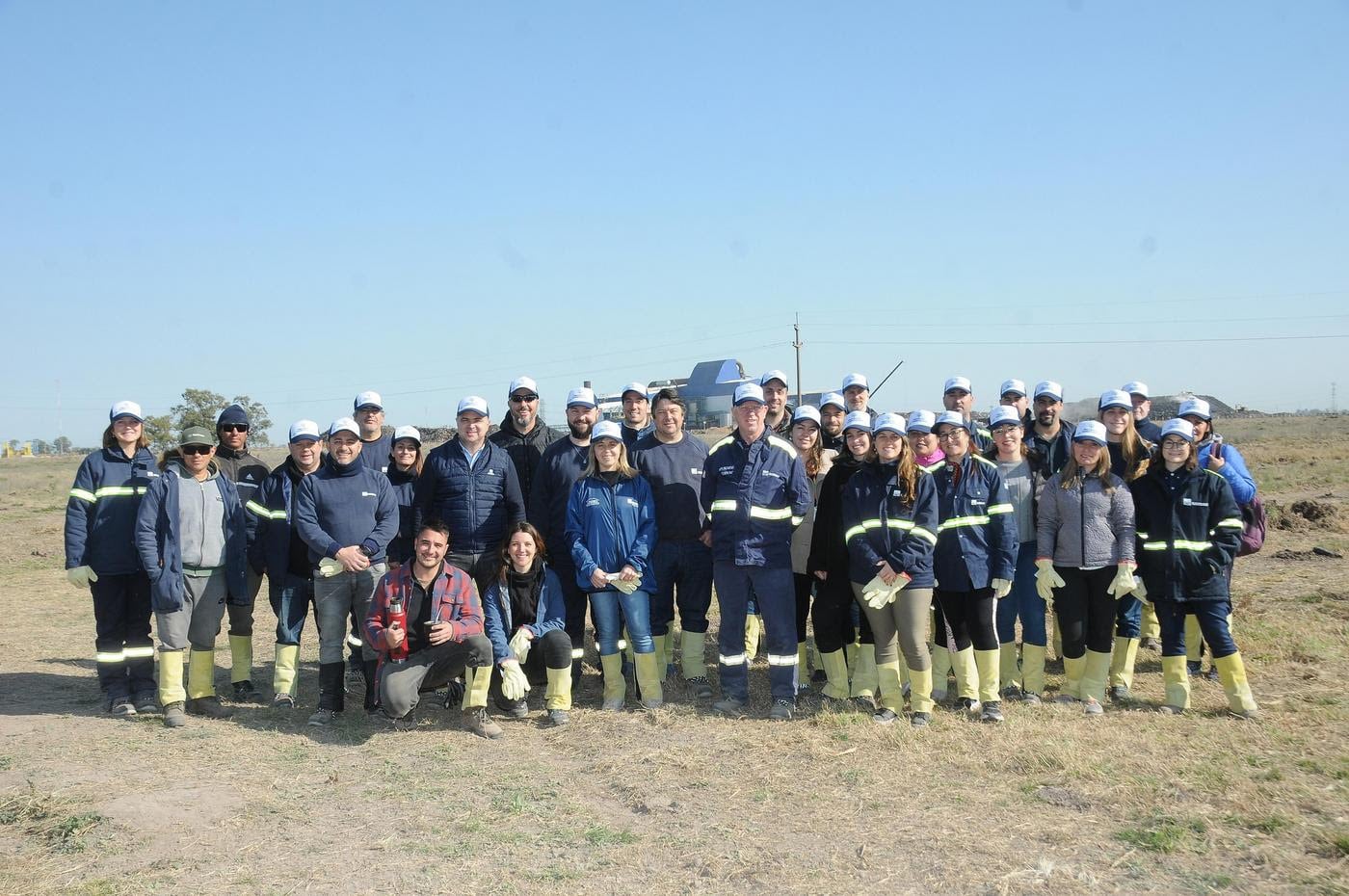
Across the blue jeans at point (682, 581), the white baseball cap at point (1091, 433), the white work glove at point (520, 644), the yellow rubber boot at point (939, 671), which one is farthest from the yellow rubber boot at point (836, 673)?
the white baseball cap at point (1091, 433)

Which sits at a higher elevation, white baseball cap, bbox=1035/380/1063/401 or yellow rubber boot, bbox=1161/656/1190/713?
white baseball cap, bbox=1035/380/1063/401

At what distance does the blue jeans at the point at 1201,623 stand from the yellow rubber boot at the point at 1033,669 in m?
0.80

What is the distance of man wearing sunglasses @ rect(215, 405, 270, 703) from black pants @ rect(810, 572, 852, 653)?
4.35 metres

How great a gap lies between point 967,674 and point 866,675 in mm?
776

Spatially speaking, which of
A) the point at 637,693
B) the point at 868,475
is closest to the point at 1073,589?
the point at 868,475

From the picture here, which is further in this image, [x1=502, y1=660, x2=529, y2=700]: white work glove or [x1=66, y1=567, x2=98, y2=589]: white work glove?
[x1=66, y1=567, x2=98, y2=589]: white work glove

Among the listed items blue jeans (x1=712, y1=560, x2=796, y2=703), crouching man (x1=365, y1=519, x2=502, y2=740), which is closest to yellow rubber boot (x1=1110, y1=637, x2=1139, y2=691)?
blue jeans (x1=712, y1=560, x2=796, y2=703)

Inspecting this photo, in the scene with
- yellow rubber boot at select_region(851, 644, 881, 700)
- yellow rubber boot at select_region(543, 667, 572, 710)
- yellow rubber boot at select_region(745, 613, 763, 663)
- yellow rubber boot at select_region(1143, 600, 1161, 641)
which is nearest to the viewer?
yellow rubber boot at select_region(543, 667, 572, 710)

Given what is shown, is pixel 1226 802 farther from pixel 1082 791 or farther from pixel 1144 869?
pixel 1144 869

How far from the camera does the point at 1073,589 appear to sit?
6844mm

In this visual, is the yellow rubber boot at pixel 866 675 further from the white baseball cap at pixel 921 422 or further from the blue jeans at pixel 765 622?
the white baseball cap at pixel 921 422

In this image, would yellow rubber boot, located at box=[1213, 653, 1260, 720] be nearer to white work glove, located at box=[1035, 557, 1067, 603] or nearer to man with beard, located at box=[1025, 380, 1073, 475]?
white work glove, located at box=[1035, 557, 1067, 603]

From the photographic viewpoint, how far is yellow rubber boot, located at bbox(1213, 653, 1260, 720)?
646 centimetres

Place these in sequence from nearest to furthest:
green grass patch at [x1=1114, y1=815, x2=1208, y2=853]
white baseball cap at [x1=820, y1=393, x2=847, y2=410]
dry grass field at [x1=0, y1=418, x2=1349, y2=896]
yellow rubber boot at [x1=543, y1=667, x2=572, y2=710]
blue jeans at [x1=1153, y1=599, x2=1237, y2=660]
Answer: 1. dry grass field at [x1=0, y1=418, x2=1349, y2=896]
2. green grass patch at [x1=1114, y1=815, x2=1208, y2=853]
3. blue jeans at [x1=1153, y1=599, x2=1237, y2=660]
4. yellow rubber boot at [x1=543, y1=667, x2=572, y2=710]
5. white baseball cap at [x1=820, y1=393, x2=847, y2=410]
